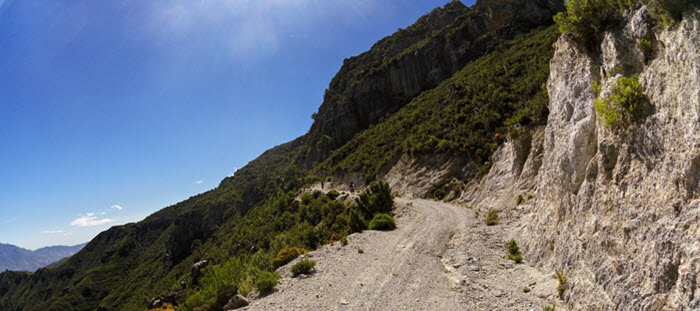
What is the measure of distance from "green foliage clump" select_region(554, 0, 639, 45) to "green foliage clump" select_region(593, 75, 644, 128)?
7.56 ft

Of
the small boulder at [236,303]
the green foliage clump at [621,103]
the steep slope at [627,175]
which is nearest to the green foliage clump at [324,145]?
the small boulder at [236,303]

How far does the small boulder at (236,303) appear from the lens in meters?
9.14

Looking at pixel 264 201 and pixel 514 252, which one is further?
pixel 264 201

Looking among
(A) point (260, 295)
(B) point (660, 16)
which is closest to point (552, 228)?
(B) point (660, 16)

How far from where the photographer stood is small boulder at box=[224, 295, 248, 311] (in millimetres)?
9143

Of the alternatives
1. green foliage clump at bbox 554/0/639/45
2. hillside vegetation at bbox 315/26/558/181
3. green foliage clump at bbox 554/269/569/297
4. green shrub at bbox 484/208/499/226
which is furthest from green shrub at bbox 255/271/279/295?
hillside vegetation at bbox 315/26/558/181

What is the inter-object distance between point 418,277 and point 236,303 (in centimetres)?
603

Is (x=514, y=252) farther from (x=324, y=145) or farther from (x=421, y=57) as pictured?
(x=324, y=145)

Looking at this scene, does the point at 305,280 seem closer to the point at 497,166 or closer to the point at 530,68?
the point at 497,166

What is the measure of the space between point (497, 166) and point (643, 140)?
660 inches

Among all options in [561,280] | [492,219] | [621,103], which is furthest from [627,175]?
[492,219]

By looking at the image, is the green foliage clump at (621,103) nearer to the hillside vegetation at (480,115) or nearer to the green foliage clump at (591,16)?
the green foliage clump at (591,16)

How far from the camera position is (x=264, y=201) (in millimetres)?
71562

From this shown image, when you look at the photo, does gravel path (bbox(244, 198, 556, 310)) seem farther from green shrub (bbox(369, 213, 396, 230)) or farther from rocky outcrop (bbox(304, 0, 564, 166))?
rocky outcrop (bbox(304, 0, 564, 166))
